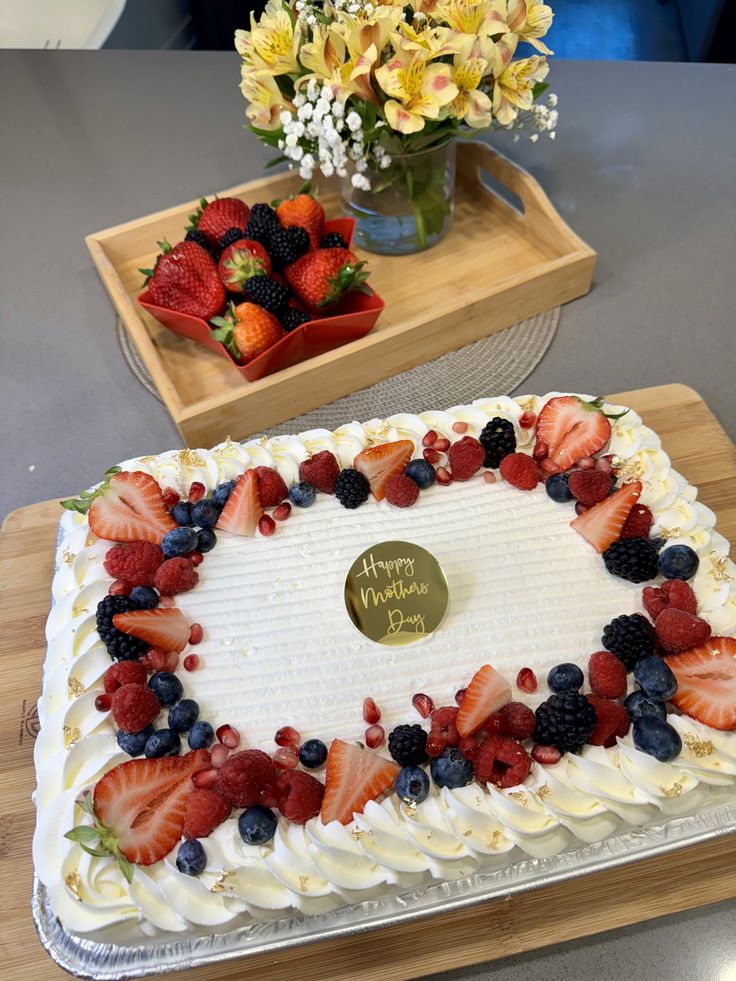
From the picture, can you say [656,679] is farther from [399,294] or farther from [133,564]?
[399,294]

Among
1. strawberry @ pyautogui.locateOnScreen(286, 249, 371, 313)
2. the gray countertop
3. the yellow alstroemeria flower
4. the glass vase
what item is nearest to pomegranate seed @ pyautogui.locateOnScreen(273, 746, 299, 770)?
the gray countertop

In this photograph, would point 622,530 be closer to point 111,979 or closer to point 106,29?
point 111,979

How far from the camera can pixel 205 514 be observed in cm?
156

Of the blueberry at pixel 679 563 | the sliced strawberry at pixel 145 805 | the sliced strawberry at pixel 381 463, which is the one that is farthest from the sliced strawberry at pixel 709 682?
the sliced strawberry at pixel 145 805

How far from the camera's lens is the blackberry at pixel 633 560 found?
57.4 inches

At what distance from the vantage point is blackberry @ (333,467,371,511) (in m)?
1.58

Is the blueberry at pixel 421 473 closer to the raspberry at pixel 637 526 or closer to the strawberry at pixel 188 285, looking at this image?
the raspberry at pixel 637 526

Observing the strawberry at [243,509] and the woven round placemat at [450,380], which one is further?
the woven round placemat at [450,380]

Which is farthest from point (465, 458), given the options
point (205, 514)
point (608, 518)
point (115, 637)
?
point (115, 637)

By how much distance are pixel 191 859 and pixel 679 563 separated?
0.96 metres

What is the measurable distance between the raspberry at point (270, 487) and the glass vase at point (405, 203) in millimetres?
955

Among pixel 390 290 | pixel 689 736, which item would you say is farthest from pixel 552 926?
pixel 390 290

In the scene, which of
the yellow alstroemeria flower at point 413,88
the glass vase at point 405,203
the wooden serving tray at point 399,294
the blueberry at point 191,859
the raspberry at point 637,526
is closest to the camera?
the blueberry at point 191,859

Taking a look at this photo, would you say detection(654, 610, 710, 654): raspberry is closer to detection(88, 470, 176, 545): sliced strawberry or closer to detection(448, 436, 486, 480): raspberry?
detection(448, 436, 486, 480): raspberry
